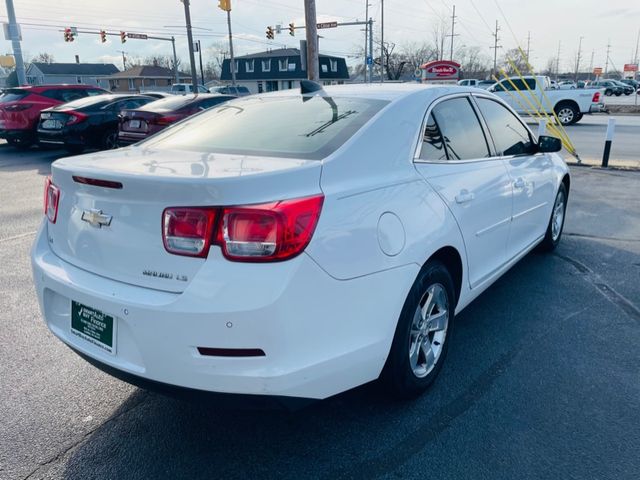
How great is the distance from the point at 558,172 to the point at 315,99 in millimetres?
2877

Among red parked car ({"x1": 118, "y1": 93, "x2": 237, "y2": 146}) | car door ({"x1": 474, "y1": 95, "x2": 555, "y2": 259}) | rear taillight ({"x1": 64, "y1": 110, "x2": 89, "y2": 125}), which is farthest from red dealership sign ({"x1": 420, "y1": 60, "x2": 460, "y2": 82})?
car door ({"x1": 474, "y1": 95, "x2": 555, "y2": 259})

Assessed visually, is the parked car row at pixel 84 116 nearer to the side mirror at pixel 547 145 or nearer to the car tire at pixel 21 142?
the car tire at pixel 21 142

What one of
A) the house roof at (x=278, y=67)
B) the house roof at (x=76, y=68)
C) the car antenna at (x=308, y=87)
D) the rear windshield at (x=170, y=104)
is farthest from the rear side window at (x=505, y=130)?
the house roof at (x=76, y=68)

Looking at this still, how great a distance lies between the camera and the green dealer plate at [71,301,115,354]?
88.5 inches

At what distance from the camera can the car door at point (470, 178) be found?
9.78 ft

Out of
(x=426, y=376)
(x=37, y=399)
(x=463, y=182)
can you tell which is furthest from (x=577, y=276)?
(x=37, y=399)

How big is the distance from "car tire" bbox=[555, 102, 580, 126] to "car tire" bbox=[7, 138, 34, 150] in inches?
790

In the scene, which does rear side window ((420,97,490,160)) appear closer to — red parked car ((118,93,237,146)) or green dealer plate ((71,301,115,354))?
green dealer plate ((71,301,115,354))

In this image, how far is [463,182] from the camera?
314 centimetres

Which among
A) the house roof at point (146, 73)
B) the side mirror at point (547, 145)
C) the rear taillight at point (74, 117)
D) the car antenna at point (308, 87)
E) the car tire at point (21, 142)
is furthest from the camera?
the house roof at point (146, 73)

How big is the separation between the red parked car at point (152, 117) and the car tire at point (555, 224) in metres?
7.36

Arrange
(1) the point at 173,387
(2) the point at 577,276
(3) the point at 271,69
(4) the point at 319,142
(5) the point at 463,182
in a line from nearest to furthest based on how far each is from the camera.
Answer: (1) the point at 173,387 → (4) the point at 319,142 → (5) the point at 463,182 → (2) the point at 577,276 → (3) the point at 271,69

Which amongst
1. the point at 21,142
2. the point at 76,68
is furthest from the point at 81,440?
the point at 76,68

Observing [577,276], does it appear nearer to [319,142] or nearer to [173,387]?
[319,142]
